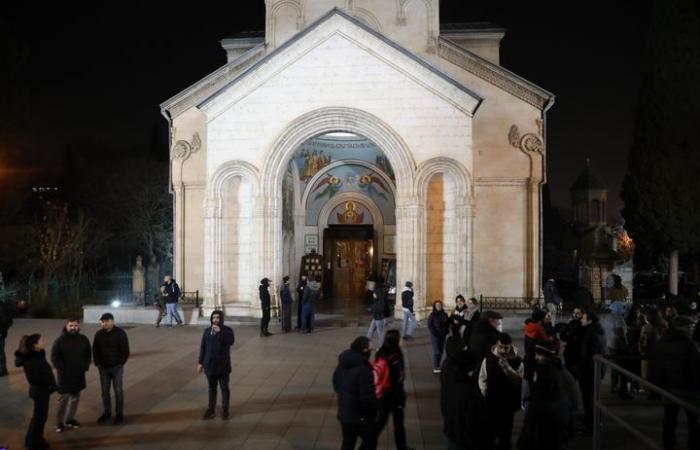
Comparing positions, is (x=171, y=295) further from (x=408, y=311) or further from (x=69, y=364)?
(x=69, y=364)

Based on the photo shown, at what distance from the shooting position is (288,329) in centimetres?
1661

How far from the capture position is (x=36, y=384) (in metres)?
7.58

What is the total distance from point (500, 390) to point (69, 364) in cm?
567

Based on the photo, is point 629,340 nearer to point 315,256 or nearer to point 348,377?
point 348,377

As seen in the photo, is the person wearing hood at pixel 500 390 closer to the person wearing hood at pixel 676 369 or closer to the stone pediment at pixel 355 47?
the person wearing hood at pixel 676 369

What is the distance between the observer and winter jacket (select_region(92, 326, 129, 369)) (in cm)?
862

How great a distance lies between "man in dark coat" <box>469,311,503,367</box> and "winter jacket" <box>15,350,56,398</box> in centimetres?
541

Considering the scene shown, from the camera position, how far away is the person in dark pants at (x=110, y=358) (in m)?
8.63

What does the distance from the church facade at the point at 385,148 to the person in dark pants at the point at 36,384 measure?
33.5 ft

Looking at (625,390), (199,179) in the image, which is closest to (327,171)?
(199,179)

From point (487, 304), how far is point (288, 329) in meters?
5.95

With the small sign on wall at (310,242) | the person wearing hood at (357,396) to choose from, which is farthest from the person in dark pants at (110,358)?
the small sign on wall at (310,242)

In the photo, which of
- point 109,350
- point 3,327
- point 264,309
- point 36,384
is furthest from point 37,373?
point 264,309

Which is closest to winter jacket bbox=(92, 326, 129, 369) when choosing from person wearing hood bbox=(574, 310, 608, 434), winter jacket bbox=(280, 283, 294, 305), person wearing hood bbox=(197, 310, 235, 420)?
person wearing hood bbox=(197, 310, 235, 420)
